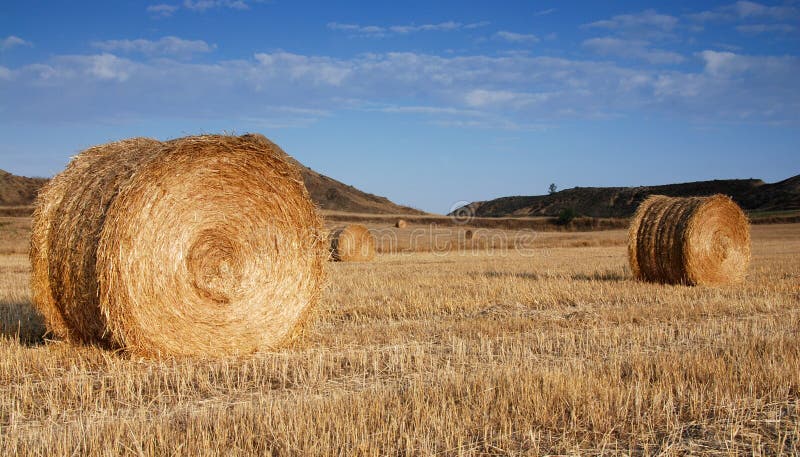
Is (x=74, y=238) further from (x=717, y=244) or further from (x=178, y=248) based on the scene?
(x=717, y=244)

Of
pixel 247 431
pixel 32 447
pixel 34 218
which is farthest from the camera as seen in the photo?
pixel 34 218

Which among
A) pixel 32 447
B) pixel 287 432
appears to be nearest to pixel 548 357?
pixel 287 432

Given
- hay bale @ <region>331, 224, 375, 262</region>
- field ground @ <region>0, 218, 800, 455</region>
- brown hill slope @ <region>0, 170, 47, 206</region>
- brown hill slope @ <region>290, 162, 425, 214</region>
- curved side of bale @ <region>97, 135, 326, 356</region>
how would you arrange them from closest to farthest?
field ground @ <region>0, 218, 800, 455</region>, curved side of bale @ <region>97, 135, 326, 356</region>, hay bale @ <region>331, 224, 375, 262</region>, brown hill slope @ <region>0, 170, 47, 206</region>, brown hill slope @ <region>290, 162, 425, 214</region>

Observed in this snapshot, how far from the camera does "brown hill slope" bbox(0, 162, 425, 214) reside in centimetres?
5712

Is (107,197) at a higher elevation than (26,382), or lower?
higher

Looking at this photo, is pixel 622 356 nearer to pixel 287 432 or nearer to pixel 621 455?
pixel 621 455

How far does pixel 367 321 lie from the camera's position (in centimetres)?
888

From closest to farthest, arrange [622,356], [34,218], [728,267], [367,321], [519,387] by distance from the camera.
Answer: [519,387], [622,356], [34,218], [367,321], [728,267]

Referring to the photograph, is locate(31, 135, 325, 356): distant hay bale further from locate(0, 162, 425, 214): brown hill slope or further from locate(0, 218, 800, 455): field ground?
locate(0, 162, 425, 214): brown hill slope

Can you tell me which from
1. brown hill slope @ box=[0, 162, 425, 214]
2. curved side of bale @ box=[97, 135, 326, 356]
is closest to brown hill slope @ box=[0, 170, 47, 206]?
brown hill slope @ box=[0, 162, 425, 214]

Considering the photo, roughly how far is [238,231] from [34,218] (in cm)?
205

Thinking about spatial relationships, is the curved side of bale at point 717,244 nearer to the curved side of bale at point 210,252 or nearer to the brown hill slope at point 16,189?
the curved side of bale at point 210,252

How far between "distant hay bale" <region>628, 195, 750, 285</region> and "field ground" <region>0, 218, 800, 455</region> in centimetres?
318

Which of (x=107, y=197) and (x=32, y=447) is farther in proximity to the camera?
(x=107, y=197)
